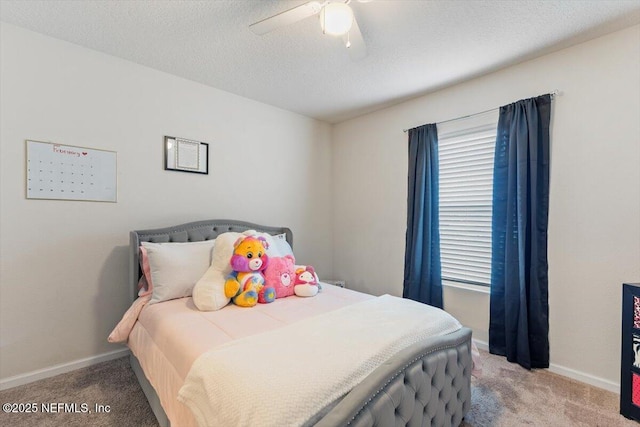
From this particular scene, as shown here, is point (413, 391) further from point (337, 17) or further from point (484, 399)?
point (337, 17)

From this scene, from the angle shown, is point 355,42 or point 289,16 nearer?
point 289,16

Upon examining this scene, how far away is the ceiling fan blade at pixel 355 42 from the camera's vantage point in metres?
1.68

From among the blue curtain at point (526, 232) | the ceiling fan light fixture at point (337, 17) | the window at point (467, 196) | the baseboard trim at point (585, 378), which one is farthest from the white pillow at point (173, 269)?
the baseboard trim at point (585, 378)

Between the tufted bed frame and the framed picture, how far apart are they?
169cm

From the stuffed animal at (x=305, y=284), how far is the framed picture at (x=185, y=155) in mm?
1457

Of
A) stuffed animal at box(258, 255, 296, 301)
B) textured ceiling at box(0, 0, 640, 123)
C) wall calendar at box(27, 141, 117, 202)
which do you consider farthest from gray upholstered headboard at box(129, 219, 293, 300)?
textured ceiling at box(0, 0, 640, 123)

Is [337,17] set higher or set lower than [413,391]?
higher

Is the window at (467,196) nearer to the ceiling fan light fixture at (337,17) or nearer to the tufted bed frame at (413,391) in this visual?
the tufted bed frame at (413,391)

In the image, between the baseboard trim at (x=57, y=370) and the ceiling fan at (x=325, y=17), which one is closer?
the ceiling fan at (x=325, y=17)

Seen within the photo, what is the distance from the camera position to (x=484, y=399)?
6.40ft

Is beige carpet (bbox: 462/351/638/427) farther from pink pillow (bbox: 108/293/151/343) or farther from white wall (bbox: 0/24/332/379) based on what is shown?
white wall (bbox: 0/24/332/379)

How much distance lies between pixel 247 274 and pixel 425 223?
1888mm

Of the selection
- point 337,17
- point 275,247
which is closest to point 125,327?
point 275,247

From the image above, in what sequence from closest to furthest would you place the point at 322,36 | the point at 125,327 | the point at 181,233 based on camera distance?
the point at 125,327
the point at 322,36
the point at 181,233
